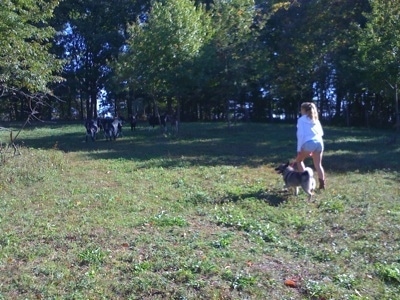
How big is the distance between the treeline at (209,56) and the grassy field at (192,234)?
134 inches

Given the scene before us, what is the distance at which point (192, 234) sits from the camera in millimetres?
7387

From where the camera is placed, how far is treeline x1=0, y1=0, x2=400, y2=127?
1623 cm

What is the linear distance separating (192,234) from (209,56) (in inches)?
742

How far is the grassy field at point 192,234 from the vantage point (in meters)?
5.64

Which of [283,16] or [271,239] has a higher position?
[283,16]

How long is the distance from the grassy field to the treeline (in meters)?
3.42

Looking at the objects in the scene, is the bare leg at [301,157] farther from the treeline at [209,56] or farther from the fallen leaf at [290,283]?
the treeline at [209,56]

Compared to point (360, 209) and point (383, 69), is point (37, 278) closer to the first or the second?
point (360, 209)

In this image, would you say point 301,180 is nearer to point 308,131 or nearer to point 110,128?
point 308,131

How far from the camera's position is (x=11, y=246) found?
676 cm

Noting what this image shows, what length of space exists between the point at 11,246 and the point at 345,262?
416cm

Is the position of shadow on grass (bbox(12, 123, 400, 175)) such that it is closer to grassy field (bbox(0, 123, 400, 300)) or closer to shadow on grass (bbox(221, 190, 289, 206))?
grassy field (bbox(0, 123, 400, 300))

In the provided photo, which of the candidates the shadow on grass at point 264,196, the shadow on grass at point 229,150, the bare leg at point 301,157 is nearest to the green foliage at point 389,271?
the shadow on grass at point 264,196

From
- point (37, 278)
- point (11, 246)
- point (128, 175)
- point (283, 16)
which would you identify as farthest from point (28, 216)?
point (283, 16)
